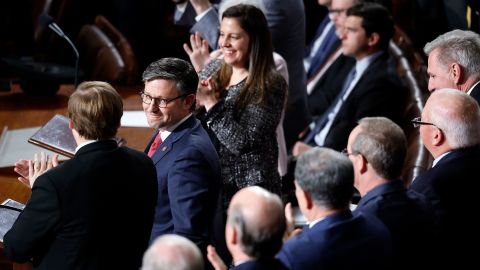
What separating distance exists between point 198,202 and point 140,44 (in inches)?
139

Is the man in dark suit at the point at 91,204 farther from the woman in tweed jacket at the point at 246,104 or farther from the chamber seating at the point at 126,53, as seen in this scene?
the chamber seating at the point at 126,53

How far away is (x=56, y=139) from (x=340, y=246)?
158 centimetres

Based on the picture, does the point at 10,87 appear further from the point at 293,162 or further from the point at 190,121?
the point at 190,121

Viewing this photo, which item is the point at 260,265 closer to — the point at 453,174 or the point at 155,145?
the point at 453,174

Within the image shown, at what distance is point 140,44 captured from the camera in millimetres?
6164

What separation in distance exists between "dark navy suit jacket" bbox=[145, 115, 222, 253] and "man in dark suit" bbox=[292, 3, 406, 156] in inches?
56.6

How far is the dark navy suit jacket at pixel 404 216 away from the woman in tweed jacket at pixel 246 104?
903 mm

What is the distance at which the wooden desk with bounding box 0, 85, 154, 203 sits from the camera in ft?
12.4

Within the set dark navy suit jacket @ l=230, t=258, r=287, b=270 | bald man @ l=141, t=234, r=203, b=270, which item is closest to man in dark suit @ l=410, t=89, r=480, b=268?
dark navy suit jacket @ l=230, t=258, r=287, b=270

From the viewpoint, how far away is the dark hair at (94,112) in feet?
8.43

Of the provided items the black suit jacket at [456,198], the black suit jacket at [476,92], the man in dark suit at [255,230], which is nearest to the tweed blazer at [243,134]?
the black suit jacket at [476,92]

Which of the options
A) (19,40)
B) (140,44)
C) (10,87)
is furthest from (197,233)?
(19,40)

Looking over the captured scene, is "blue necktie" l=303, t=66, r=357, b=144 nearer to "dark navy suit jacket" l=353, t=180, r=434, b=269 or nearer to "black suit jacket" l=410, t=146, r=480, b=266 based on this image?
"black suit jacket" l=410, t=146, r=480, b=266

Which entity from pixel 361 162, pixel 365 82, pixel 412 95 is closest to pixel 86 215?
pixel 361 162
